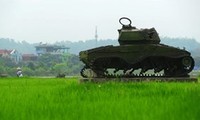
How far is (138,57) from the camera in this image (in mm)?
17547

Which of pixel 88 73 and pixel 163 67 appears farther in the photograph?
pixel 88 73

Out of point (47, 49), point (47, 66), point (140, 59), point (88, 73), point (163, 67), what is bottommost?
point (47, 66)

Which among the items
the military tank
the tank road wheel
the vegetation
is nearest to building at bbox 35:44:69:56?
the vegetation

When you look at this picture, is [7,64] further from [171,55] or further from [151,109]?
[151,109]

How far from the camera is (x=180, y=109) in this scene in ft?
20.2

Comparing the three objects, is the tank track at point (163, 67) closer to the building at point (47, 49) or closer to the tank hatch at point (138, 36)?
the tank hatch at point (138, 36)

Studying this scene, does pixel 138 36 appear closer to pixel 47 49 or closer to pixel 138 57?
pixel 138 57

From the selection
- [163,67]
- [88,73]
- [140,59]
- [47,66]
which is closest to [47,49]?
[47,66]

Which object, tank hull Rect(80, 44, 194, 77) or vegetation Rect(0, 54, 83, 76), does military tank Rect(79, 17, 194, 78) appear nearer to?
tank hull Rect(80, 44, 194, 77)

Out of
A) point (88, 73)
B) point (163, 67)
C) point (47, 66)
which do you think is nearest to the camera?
point (163, 67)

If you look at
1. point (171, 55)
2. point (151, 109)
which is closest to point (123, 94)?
point (151, 109)

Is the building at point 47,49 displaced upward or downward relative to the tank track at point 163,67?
upward

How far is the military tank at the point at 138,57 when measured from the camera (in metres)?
17.5

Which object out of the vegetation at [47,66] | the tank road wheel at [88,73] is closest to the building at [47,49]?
the vegetation at [47,66]
